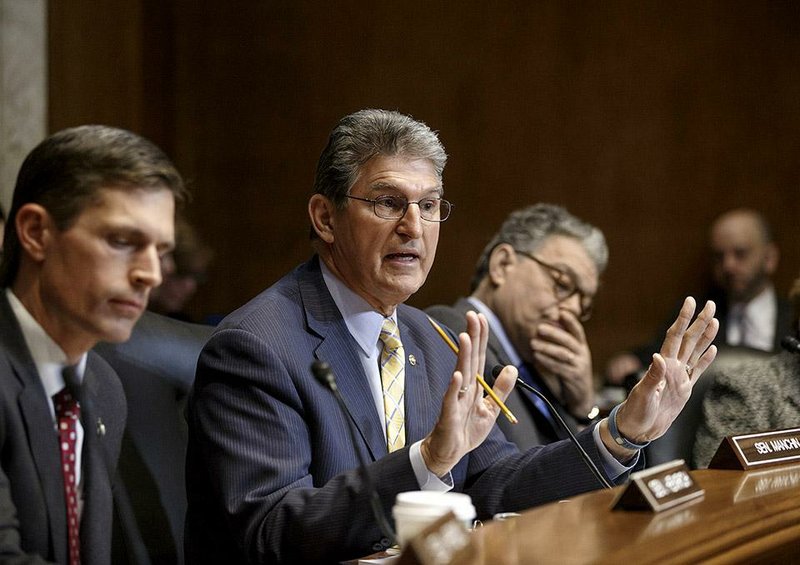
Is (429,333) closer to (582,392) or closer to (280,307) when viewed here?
(280,307)

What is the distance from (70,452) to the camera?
1887 millimetres

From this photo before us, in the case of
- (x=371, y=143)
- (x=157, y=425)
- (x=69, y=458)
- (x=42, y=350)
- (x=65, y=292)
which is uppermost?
(x=371, y=143)

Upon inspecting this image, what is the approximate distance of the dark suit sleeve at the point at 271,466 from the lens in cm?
210

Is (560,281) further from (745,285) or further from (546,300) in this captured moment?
(745,285)

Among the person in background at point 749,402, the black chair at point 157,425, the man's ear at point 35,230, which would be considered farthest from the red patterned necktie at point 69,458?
the person in background at point 749,402

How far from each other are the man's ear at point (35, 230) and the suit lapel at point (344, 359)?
734 millimetres

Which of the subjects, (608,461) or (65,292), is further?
(608,461)

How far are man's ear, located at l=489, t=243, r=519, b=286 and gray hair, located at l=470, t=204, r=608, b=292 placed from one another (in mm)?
26

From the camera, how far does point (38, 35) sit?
14.5 ft

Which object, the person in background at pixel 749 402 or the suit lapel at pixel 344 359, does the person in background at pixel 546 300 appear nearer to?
the person in background at pixel 749 402

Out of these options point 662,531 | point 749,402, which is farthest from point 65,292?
point 749,402

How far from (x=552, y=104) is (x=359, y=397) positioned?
3.79 m

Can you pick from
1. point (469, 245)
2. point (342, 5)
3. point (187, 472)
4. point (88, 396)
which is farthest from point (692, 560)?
point (342, 5)

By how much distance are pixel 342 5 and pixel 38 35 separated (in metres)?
2.02
